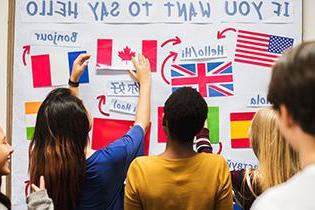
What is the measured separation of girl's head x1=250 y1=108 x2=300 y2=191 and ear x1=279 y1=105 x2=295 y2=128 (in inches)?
24.0

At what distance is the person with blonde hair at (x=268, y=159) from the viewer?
54.4 inches

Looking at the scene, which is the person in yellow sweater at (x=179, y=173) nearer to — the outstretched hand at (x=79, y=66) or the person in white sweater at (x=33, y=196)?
the person in white sweater at (x=33, y=196)

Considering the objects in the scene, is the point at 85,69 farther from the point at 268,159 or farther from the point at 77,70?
the point at 268,159

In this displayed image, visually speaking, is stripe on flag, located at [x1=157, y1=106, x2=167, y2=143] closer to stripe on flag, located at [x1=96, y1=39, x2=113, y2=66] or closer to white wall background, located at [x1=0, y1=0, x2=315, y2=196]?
stripe on flag, located at [x1=96, y1=39, x2=113, y2=66]

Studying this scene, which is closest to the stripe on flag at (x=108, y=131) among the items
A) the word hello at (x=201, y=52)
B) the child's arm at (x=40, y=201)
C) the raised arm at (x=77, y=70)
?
the raised arm at (x=77, y=70)

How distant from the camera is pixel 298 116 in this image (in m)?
0.76

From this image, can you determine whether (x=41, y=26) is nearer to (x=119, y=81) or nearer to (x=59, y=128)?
(x=119, y=81)

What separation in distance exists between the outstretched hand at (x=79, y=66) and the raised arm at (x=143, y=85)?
0.59ft

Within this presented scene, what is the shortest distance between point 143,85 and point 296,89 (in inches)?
43.6

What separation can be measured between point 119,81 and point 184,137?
0.50 m

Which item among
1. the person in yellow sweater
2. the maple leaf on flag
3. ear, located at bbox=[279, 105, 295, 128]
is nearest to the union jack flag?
the maple leaf on flag

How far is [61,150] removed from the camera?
1442 mm

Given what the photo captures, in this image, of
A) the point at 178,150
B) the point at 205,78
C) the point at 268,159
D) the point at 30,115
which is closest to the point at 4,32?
the point at 30,115

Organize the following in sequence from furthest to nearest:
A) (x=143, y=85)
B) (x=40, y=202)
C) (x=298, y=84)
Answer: (x=143, y=85) < (x=40, y=202) < (x=298, y=84)
